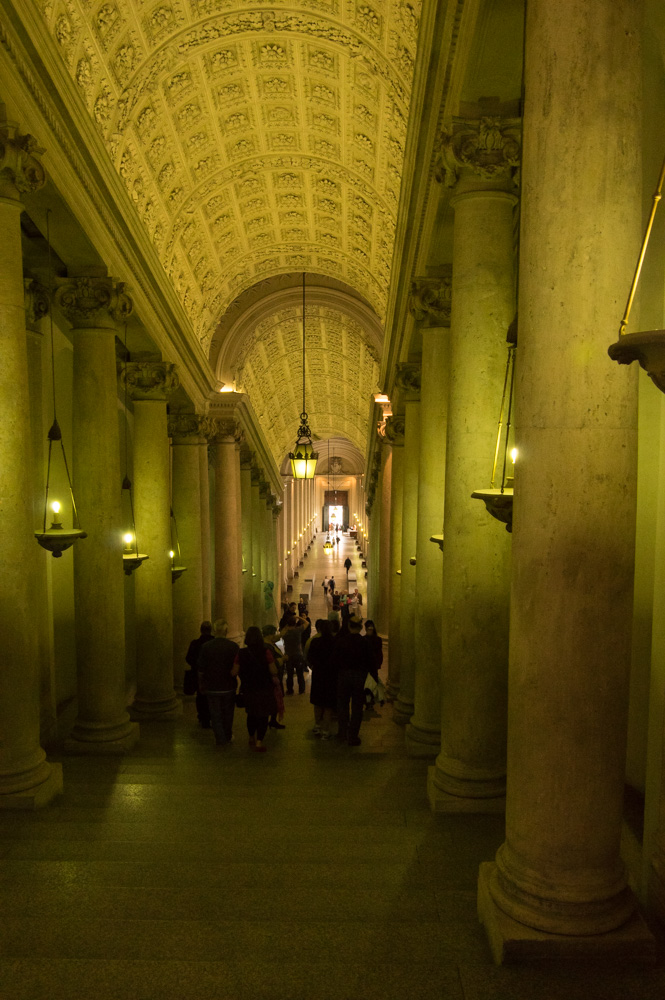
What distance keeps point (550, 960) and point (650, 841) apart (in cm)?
85

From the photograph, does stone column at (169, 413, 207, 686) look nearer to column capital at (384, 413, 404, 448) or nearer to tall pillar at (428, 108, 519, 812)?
column capital at (384, 413, 404, 448)

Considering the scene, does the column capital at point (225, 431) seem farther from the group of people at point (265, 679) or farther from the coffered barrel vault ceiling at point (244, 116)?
the group of people at point (265, 679)

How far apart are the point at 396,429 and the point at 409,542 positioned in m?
4.33

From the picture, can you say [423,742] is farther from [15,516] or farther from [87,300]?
[87,300]

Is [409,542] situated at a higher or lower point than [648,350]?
lower

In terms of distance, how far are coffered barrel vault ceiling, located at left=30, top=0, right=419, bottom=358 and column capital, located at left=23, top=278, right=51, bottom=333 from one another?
2026 millimetres

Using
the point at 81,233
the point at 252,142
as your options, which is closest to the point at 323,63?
the point at 252,142

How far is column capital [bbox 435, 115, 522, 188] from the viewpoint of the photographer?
18.9ft

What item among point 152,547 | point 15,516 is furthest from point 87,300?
point 152,547

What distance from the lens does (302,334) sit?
Answer: 24.3m

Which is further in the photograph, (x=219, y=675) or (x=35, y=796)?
(x=219, y=675)

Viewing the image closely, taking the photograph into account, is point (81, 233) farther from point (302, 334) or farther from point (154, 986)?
point (302, 334)

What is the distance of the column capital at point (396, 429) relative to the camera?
48.9ft

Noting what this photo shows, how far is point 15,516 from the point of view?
5.98 metres
